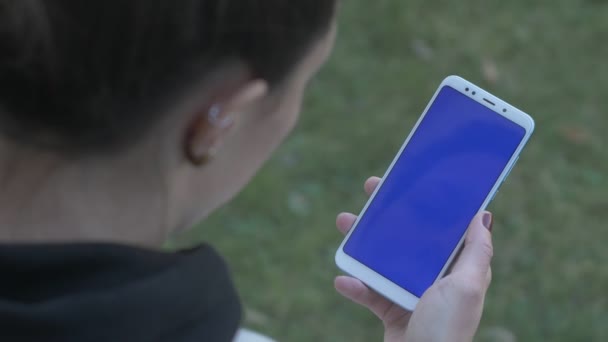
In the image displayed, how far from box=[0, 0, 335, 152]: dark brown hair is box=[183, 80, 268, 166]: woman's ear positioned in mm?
40

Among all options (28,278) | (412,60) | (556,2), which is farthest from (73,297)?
(556,2)

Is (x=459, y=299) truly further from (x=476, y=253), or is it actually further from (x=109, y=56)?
(x=109, y=56)

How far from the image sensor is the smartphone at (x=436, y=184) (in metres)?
1.36

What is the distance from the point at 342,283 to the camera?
1371mm

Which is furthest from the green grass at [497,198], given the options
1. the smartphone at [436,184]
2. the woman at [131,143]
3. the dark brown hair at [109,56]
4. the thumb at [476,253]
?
the dark brown hair at [109,56]

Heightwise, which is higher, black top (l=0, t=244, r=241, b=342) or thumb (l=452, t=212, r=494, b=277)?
black top (l=0, t=244, r=241, b=342)

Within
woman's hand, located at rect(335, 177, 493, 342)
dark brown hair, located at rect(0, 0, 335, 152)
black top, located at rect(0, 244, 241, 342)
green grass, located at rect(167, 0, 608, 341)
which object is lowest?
green grass, located at rect(167, 0, 608, 341)

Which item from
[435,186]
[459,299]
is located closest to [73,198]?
[459,299]

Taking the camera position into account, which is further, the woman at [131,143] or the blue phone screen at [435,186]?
the blue phone screen at [435,186]

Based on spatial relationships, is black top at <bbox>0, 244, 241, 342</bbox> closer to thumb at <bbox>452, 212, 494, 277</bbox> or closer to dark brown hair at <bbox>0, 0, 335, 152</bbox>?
dark brown hair at <bbox>0, 0, 335, 152</bbox>

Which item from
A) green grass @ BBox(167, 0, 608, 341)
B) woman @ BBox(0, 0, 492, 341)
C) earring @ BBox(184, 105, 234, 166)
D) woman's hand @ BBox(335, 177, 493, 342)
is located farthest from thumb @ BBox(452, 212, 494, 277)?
green grass @ BBox(167, 0, 608, 341)

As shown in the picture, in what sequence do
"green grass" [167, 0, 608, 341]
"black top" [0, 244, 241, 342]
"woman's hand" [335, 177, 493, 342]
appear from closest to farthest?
1. "black top" [0, 244, 241, 342]
2. "woman's hand" [335, 177, 493, 342]
3. "green grass" [167, 0, 608, 341]

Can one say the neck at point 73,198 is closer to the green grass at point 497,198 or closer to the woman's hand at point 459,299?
the woman's hand at point 459,299

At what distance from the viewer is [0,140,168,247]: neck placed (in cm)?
71
